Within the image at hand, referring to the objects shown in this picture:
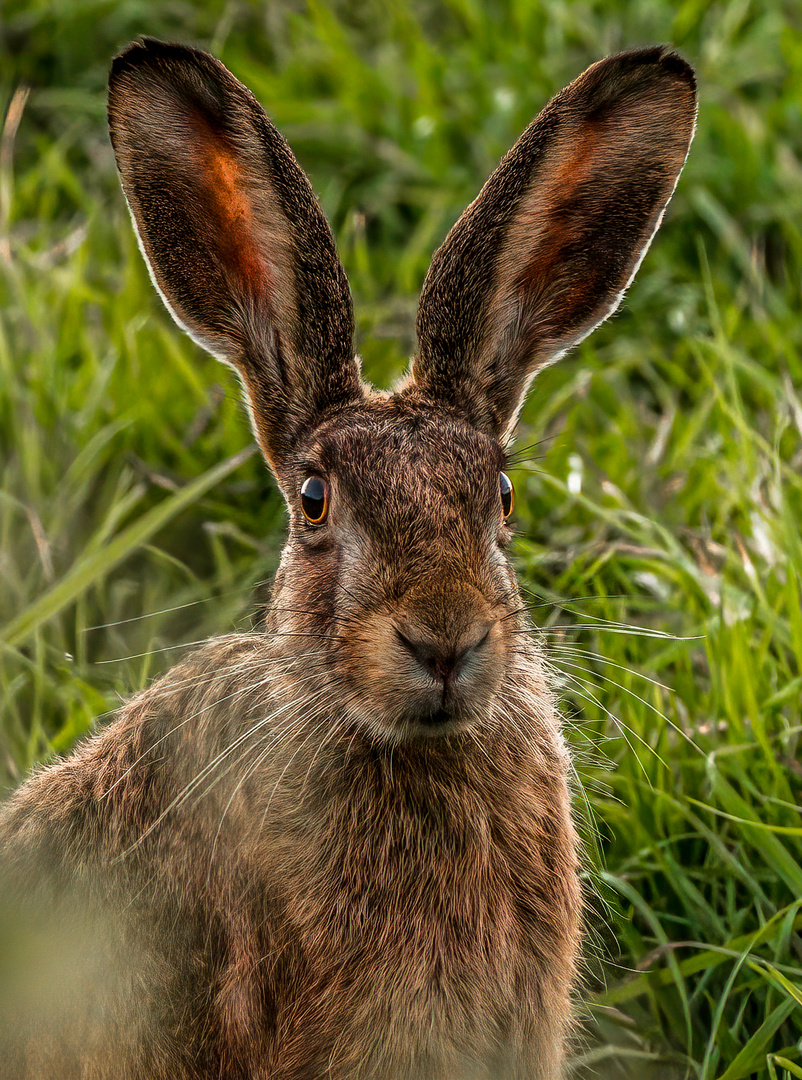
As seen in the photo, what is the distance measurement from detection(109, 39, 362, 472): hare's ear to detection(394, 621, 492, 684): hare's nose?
869 millimetres

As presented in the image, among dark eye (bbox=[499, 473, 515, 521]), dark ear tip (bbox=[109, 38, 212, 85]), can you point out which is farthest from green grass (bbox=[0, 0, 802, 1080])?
dark ear tip (bbox=[109, 38, 212, 85])

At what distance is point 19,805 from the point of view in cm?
396

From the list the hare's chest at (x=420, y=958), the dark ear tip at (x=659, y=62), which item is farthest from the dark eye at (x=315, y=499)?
the dark ear tip at (x=659, y=62)

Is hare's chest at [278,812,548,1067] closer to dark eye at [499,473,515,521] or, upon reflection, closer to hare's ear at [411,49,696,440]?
dark eye at [499,473,515,521]

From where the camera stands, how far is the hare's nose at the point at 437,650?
11.0 feet

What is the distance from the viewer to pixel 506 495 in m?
3.91

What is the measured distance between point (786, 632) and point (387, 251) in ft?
9.61

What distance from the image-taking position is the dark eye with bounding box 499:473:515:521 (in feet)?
12.7

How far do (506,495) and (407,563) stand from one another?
52cm

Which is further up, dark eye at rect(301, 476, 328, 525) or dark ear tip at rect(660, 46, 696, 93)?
Result: dark ear tip at rect(660, 46, 696, 93)

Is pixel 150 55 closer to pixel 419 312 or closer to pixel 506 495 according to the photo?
pixel 419 312

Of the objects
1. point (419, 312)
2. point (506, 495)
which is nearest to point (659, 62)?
point (419, 312)

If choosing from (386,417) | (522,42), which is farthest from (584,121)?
(522,42)

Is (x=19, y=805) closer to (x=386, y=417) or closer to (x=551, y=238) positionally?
(x=386, y=417)
